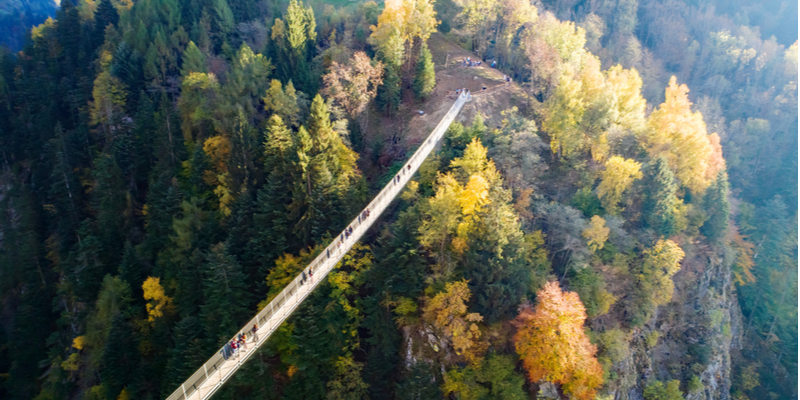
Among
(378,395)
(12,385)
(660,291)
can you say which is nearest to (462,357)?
(378,395)

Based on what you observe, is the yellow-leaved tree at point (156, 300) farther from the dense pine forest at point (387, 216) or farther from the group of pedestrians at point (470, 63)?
the group of pedestrians at point (470, 63)

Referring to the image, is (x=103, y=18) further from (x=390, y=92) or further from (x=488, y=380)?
(x=488, y=380)

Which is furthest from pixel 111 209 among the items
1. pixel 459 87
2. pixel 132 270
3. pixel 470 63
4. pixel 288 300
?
pixel 470 63

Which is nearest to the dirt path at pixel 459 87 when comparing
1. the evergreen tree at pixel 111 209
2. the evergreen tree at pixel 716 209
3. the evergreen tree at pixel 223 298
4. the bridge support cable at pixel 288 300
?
the bridge support cable at pixel 288 300

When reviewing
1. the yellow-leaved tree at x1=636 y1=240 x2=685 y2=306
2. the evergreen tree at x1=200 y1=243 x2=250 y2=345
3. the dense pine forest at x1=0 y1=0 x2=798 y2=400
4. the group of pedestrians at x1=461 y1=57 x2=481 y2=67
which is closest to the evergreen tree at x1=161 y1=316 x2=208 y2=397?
the dense pine forest at x1=0 y1=0 x2=798 y2=400

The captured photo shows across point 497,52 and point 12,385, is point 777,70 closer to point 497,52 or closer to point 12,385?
point 497,52
